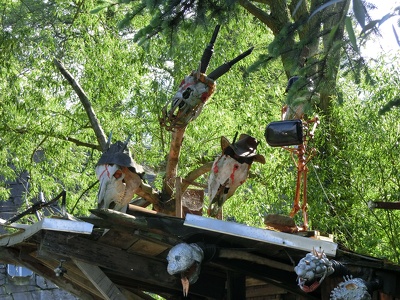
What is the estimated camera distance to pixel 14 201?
2264 centimetres

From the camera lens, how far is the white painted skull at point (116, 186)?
31.3 feet

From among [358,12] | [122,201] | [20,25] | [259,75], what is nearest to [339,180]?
[259,75]

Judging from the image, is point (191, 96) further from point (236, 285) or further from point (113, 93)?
point (113, 93)

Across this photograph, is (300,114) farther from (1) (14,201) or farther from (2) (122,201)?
(1) (14,201)

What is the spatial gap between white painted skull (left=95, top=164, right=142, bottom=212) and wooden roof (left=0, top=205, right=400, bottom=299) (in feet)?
0.78

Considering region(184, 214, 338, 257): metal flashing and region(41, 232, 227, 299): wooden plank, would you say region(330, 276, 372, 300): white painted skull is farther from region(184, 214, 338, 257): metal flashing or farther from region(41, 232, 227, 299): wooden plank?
region(41, 232, 227, 299): wooden plank

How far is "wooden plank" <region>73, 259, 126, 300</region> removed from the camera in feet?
29.8

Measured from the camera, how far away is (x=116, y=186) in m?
9.55

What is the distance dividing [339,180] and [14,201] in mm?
10640

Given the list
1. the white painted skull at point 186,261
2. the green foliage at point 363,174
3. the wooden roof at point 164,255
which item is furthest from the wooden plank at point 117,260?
the green foliage at point 363,174

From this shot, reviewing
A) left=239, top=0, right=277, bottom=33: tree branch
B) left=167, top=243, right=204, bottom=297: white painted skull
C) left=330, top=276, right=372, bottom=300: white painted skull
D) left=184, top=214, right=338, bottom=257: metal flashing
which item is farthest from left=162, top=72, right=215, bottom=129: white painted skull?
left=239, top=0, right=277, bottom=33: tree branch

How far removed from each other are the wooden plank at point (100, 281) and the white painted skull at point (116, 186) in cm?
65

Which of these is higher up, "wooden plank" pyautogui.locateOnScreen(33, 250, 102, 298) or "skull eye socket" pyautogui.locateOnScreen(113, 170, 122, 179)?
"skull eye socket" pyautogui.locateOnScreen(113, 170, 122, 179)

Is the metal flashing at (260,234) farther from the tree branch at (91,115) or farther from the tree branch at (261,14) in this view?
the tree branch at (261,14)
